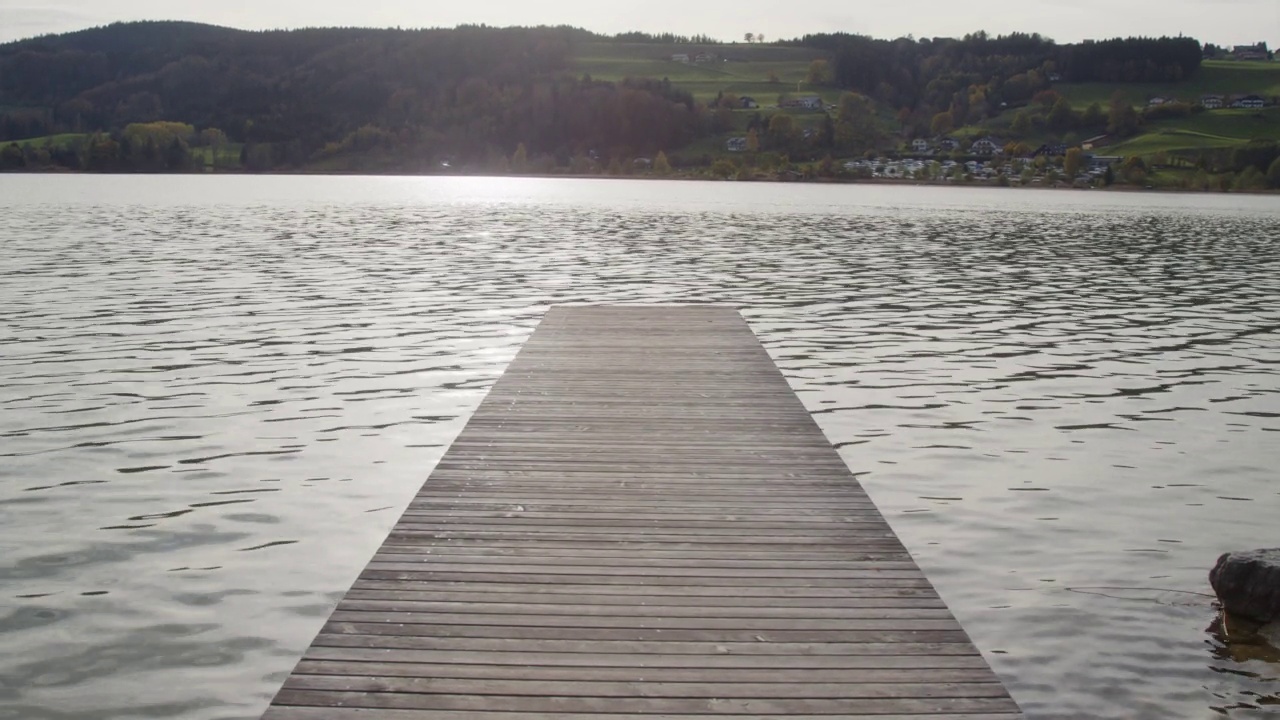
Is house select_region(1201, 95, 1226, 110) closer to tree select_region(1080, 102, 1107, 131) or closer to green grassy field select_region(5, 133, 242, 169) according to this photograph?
tree select_region(1080, 102, 1107, 131)

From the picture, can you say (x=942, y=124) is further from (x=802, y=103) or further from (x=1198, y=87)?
(x=1198, y=87)

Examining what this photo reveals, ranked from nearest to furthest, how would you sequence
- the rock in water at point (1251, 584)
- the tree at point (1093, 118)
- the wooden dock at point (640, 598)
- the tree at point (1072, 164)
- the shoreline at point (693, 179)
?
1. the wooden dock at point (640, 598)
2. the rock in water at point (1251, 584)
3. the shoreline at point (693, 179)
4. the tree at point (1072, 164)
5. the tree at point (1093, 118)

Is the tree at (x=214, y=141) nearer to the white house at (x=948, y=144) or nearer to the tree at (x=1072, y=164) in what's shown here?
A: the white house at (x=948, y=144)

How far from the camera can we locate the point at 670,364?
14.5 meters

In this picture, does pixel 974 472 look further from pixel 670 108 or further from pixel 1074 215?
pixel 670 108

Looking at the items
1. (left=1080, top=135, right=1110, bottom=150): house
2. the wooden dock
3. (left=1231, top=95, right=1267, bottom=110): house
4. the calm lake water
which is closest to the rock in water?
the calm lake water

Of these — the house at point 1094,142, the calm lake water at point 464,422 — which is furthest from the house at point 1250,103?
the calm lake water at point 464,422

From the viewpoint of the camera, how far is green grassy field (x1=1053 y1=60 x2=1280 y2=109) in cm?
18400

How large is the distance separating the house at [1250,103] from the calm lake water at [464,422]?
156m

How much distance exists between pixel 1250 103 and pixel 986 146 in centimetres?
3893

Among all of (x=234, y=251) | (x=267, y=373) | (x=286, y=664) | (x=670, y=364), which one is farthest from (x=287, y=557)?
(x=234, y=251)

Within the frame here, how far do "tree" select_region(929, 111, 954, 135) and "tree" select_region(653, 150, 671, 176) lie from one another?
49.8 meters

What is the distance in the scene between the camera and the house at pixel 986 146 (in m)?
175

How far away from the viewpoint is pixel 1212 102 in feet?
578
